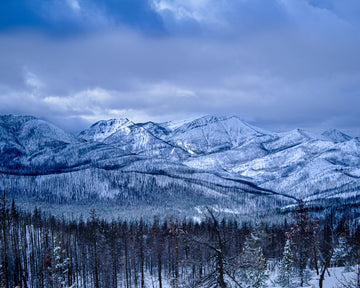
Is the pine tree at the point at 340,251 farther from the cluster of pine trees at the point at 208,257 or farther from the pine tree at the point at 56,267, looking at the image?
the pine tree at the point at 56,267

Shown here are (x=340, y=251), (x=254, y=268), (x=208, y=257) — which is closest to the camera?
(x=208, y=257)

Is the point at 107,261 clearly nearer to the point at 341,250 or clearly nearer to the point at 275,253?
the point at 341,250

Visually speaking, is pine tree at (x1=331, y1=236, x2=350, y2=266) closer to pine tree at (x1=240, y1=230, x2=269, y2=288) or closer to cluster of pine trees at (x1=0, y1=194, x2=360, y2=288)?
cluster of pine trees at (x1=0, y1=194, x2=360, y2=288)

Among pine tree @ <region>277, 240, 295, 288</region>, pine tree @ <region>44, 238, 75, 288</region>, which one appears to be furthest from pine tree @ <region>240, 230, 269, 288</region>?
pine tree @ <region>44, 238, 75, 288</region>

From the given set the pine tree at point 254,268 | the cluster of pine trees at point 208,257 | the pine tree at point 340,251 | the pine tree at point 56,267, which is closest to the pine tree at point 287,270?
the cluster of pine trees at point 208,257

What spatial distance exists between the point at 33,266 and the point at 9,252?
6.47 metres

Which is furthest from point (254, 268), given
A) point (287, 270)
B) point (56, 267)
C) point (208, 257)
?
point (287, 270)

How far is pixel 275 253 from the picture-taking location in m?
89.2

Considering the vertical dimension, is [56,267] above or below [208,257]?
below

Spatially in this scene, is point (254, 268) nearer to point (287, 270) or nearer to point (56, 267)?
point (56, 267)

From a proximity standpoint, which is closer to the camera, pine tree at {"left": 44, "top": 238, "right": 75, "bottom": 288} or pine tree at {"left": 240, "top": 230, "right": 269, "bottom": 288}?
pine tree at {"left": 240, "top": 230, "right": 269, "bottom": 288}

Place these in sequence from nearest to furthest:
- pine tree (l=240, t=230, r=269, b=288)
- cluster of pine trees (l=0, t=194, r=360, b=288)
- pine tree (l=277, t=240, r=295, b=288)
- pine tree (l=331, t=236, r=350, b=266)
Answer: cluster of pine trees (l=0, t=194, r=360, b=288) < pine tree (l=240, t=230, r=269, b=288) < pine tree (l=277, t=240, r=295, b=288) < pine tree (l=331, t=236, r=350, b=266)

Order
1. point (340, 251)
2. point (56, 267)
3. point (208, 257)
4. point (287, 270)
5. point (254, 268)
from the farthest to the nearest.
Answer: point (340, 251)
point (287, 270)
point (56, 267)
point (254, 268)
point (208, 257)

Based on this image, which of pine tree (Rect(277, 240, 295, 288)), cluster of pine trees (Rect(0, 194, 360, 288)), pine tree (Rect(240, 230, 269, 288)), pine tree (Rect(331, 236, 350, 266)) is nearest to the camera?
cluster of pine trees (Rect(0, 194, 360, 288))
